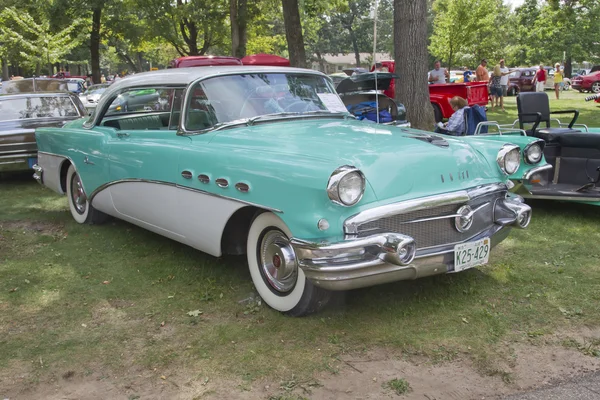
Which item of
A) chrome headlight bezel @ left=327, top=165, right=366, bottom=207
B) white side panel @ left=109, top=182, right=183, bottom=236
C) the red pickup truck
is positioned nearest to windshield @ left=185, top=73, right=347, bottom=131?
white side panel @ left=109, top=182, right=183, bottom=236

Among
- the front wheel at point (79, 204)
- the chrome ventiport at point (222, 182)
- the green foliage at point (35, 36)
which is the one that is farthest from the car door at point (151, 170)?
the green foliage at point (35, 36)

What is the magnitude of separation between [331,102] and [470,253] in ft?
6.64

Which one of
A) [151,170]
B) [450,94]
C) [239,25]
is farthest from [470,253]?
[239,25]

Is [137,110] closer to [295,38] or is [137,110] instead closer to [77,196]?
[77,196]

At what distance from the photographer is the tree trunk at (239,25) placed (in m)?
22.3

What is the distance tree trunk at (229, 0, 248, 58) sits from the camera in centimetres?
2227

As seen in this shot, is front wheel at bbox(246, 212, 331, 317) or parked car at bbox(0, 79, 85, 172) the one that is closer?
front wheel at bbox(246, 212, 331, 317)

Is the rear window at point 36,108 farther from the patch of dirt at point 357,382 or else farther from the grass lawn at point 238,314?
the patch of dirt at point 357,382

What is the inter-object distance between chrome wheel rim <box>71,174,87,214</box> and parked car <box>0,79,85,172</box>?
2.41m

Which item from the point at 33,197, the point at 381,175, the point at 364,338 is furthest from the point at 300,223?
the point at 33,197

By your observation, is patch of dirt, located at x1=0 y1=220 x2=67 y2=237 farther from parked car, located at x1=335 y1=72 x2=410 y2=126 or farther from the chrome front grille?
parked car, located at x1=335 y1=72 x2=410 y2=126

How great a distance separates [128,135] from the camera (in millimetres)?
5344

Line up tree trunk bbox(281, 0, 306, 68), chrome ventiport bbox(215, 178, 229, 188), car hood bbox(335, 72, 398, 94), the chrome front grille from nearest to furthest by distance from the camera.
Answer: the chrome front grille < chrome ventiport bbox(215, 178, 229, 188) < car hood bbox(335, 72, 398, 94) < tree trunk bbox(281, 0, 306, 68)

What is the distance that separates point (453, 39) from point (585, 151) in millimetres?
22554
